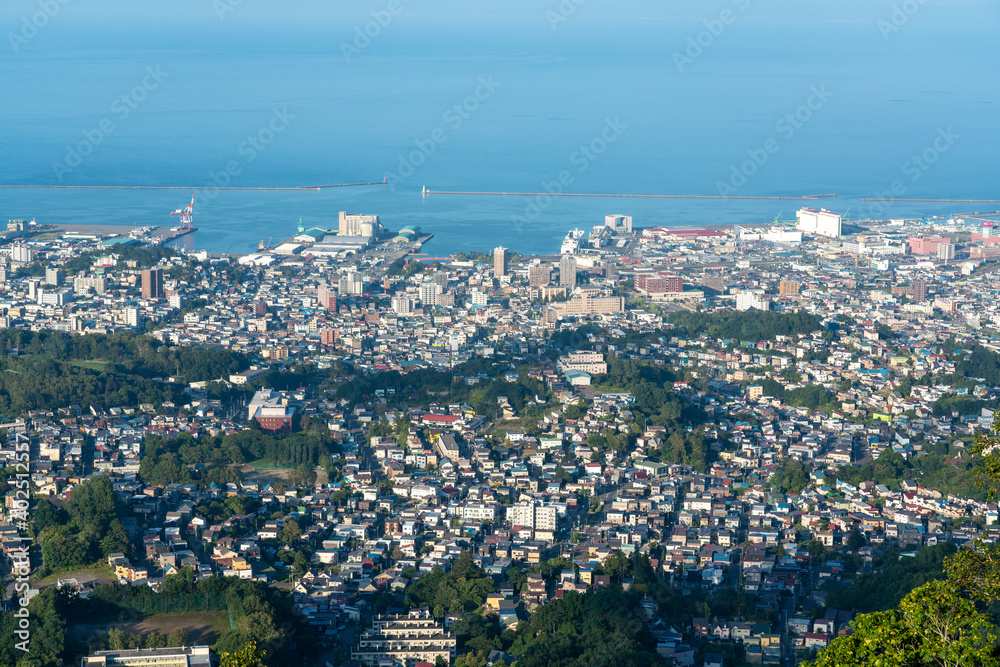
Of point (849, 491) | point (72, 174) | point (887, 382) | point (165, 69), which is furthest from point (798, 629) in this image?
point (165, 69)

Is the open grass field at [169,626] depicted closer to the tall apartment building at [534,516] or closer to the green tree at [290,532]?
the green tree at [290,532]

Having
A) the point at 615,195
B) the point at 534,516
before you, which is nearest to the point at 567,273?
→ the point at 615,195

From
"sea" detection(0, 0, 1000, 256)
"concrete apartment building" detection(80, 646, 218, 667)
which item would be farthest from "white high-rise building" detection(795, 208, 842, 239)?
"concrete apartment building" detection(80, 646, 218, 667)

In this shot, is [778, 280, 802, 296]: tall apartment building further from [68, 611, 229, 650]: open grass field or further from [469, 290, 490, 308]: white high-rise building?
[68, 611, 229, 650]: open grass field

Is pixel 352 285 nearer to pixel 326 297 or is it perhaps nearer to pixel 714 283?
pixel 326 297

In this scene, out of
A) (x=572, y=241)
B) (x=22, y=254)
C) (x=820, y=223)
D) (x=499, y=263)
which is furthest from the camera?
(x=820, y=223)

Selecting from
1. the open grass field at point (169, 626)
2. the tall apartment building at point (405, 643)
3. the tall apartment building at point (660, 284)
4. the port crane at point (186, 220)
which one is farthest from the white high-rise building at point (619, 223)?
the open grass field at point (169, 626)
